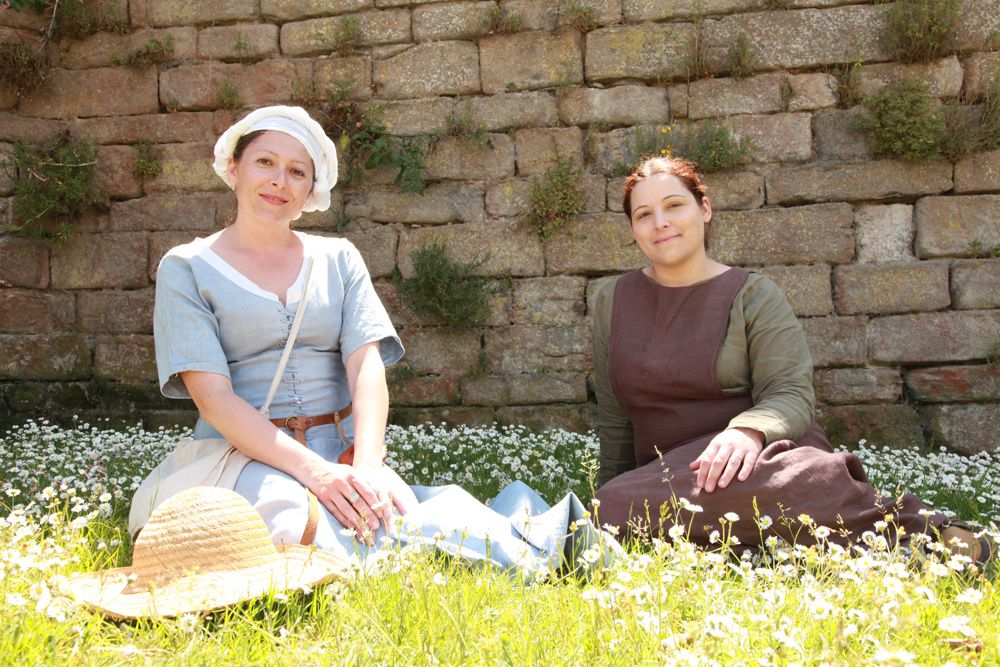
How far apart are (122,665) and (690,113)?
13.8ft

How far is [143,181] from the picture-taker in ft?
17.6

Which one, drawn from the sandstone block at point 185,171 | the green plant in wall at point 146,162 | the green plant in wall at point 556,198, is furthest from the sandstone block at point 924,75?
the green plant in wall at point 146,162

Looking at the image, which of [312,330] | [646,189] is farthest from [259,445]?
[646,189]

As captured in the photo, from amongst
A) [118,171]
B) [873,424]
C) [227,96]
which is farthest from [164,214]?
[873,424]

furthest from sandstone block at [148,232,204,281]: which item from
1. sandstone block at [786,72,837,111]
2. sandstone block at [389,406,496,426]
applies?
sandstone block at [786,72,837,111]

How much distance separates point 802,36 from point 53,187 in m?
4.45

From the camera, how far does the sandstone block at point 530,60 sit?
5047mm

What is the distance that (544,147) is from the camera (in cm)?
506

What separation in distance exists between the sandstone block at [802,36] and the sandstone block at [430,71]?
4.48 ft

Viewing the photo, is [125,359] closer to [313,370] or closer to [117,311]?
[117,311]

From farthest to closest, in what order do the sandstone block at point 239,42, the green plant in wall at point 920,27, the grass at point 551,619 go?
the sandstone block at point 239,42
the green plant in wall at point 920,27
the grass at point 551,619

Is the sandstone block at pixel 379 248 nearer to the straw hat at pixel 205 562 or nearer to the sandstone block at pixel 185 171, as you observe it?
the sandstone block at pixel 185 171

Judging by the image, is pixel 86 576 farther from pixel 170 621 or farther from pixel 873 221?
pixel 873 221

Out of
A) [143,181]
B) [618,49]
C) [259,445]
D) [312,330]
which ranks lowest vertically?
[259,445]
